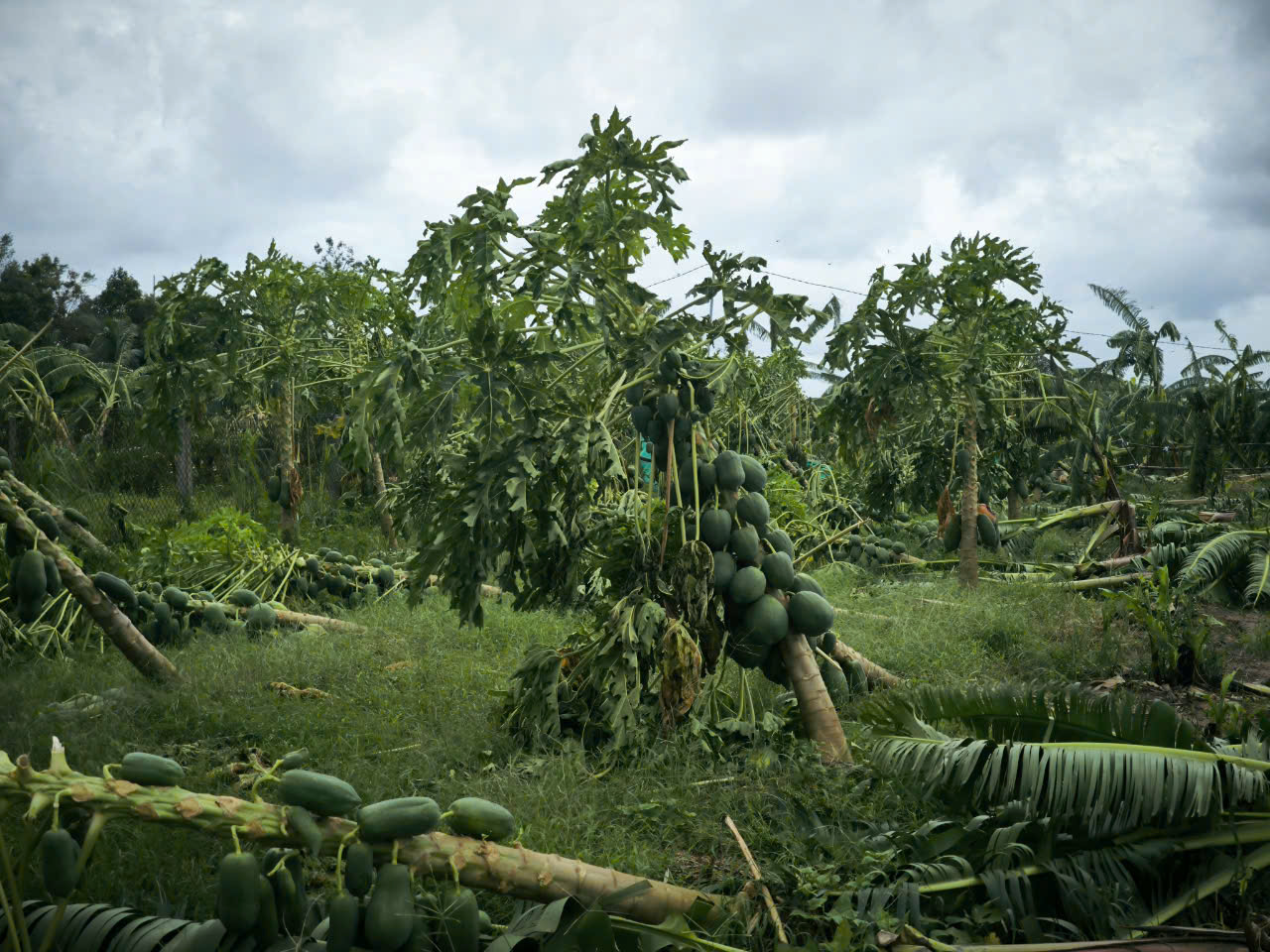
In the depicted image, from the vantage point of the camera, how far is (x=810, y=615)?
412cm

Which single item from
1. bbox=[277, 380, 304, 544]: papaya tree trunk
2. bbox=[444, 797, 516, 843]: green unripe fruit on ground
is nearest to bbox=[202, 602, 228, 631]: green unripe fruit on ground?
bbox=[277, 380, 304, 544]: papaya tree trunk

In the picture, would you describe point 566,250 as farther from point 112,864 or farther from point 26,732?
point 26,732

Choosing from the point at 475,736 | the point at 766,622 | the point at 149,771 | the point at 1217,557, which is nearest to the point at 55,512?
the point at 475,736

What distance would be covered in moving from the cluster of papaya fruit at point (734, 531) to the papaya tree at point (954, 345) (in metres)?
1.55

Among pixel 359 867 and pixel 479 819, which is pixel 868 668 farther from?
pixel 359 867

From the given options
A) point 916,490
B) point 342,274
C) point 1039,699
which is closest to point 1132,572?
point 916,490

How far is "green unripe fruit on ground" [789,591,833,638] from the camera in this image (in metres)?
4.12

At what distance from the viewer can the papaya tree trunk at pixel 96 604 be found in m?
4.38

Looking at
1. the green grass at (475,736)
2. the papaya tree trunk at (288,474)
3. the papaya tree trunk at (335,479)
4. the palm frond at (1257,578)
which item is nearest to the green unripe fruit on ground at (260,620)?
the green grass at (475,736)

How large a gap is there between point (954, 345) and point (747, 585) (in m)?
4.37

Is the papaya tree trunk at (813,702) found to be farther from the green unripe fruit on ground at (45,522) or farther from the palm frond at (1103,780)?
the green unripe fruit on ground at (45,522)

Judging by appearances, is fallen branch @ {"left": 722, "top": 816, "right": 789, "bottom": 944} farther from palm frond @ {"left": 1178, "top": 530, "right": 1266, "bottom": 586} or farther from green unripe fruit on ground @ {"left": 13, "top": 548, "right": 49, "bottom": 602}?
palm frond @ {"left": 1178, "top": 530, "right": 1266, "bottom": 586}

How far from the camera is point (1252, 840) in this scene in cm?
281

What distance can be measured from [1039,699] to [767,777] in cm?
108
